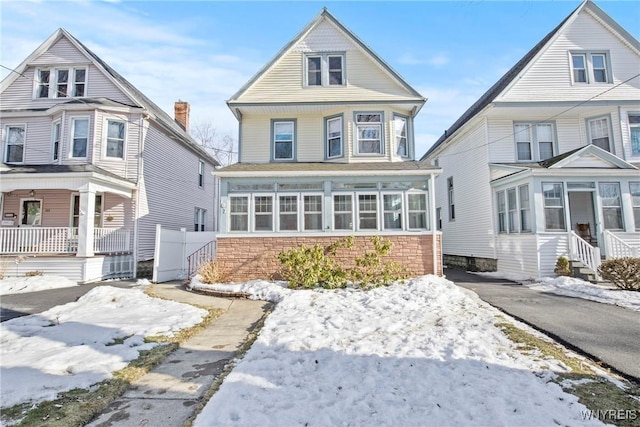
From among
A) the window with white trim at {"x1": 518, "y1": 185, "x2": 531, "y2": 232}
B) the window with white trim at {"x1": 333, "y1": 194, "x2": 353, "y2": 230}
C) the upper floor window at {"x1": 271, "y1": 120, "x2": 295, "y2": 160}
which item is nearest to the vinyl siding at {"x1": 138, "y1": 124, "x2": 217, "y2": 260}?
the upper floor window at {"x1": 271, "y1": 120, "x2": 295, "y2": 160}

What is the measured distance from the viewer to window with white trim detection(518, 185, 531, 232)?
1211 cm

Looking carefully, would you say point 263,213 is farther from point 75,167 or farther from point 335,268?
point 75,167

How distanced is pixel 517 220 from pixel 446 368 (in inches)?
409

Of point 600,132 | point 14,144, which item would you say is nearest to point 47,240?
point 14,144

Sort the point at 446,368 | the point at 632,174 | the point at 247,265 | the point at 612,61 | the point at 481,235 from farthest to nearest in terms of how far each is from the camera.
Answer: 1. the point at 481,235
2. the point at 612,61
3. the point at 632,174
4. the point at 247,265
5. the point at 446,368

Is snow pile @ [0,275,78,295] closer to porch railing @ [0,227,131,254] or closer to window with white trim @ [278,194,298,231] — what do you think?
porch railing @ [0,227,131,254]

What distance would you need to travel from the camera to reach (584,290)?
31.0ft

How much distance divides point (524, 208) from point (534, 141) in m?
3.61

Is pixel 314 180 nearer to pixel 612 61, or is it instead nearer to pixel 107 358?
pixel 107 358

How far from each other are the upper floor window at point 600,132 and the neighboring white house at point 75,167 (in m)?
18.7

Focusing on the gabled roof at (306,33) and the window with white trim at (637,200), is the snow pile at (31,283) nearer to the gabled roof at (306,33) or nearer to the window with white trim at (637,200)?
the gabled roof at (306,33)

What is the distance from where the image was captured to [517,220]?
1262 centimetres

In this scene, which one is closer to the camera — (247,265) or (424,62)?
(247,265)

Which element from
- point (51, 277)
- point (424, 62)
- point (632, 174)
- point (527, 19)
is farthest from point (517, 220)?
point (51, 277)
